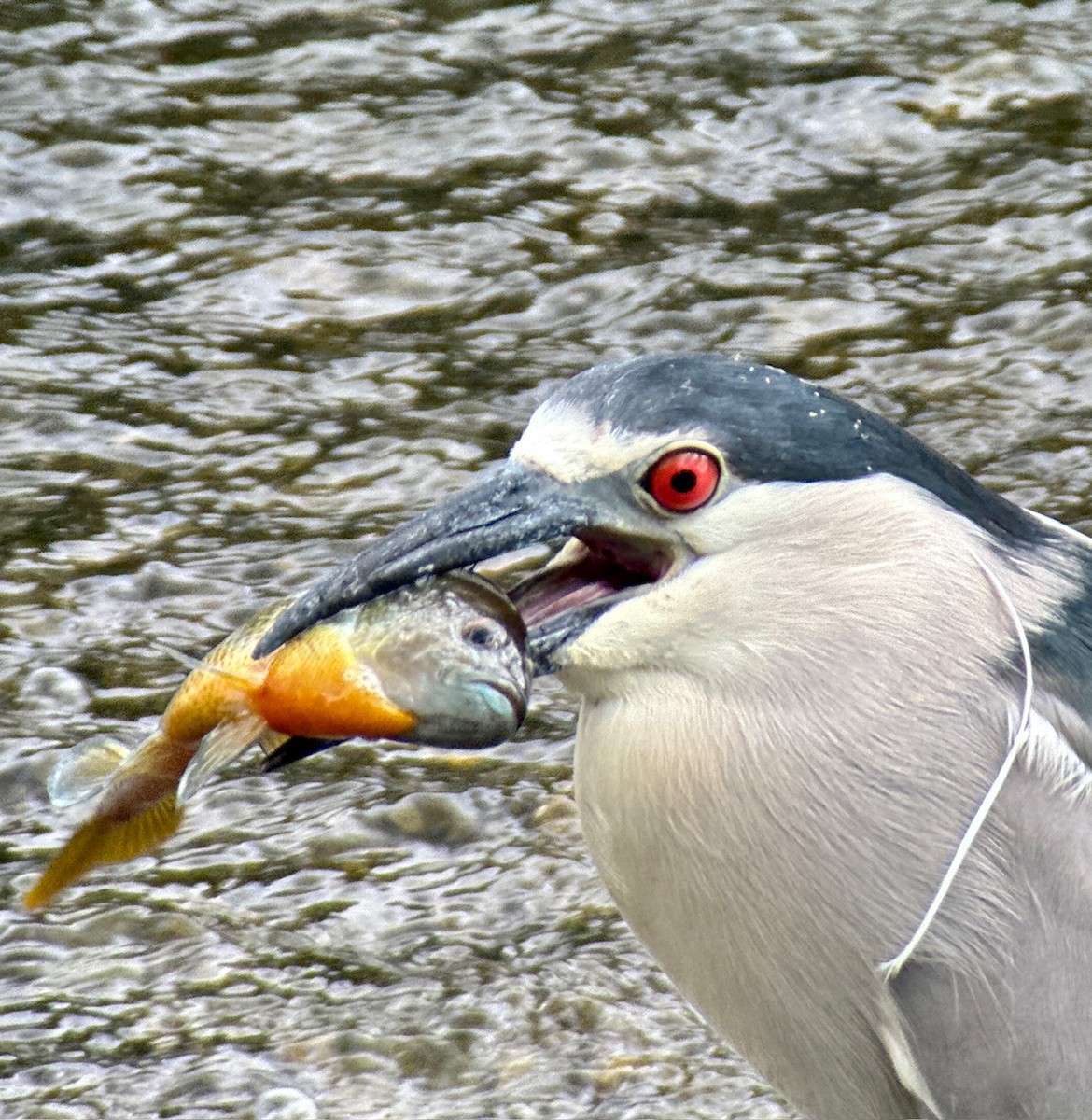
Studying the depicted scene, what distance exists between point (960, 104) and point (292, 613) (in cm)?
410

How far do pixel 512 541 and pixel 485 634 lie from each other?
13 centimetres

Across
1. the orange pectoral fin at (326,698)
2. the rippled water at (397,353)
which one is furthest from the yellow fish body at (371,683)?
the rippled water at (397,353)

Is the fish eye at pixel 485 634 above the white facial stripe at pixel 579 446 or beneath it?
beneath

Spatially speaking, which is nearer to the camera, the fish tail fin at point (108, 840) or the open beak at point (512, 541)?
the open beak at point (512, 541)

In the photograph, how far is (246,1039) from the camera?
3.33 meters

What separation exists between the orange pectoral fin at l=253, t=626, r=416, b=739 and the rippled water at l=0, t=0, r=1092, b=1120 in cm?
97

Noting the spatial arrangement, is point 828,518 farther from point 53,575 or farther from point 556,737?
point 53,575

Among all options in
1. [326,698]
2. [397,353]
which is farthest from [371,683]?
[397,353]

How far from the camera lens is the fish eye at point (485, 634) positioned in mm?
Result: 2461

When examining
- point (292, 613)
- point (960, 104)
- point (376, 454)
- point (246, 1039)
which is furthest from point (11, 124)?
point (292, 613)

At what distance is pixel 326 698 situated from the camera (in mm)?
2438

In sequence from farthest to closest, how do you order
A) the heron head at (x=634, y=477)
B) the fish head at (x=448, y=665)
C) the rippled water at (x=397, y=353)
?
the rippled water at (x=397, y=353), the heron head at (x=634, y=477), the fish head at (x=448, y=665)

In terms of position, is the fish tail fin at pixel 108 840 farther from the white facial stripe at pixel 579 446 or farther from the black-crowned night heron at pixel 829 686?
the white facial stripe at pixel 579 446

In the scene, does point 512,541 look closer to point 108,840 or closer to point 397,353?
point 108,840
